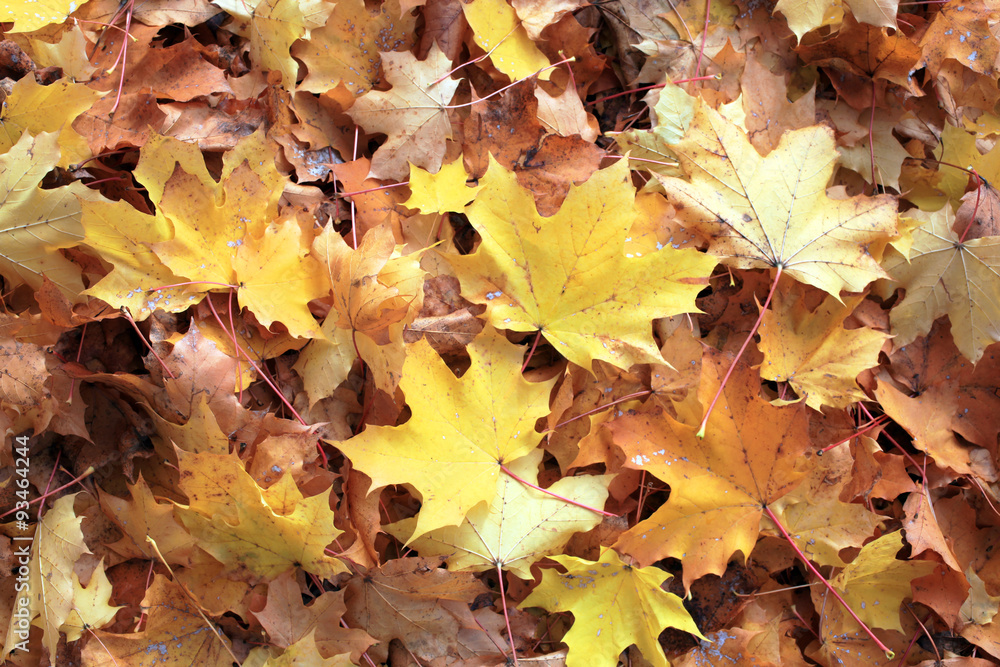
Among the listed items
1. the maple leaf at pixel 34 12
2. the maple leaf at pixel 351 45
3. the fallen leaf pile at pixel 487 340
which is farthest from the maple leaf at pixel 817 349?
the maple leaf at pixel 34 12

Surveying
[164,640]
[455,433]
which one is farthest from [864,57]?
[164,640]

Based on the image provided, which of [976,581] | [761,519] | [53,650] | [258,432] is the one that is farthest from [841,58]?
[53,650]

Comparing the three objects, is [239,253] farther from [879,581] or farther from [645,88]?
[879,581]

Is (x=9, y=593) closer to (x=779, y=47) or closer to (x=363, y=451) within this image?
(x=363, y=451)

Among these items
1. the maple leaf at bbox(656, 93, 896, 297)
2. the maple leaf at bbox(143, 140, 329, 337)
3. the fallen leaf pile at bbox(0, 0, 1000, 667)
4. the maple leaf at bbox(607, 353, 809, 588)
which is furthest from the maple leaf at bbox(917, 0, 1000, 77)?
the maple leaf at bbox(143, 140, 329, 337)

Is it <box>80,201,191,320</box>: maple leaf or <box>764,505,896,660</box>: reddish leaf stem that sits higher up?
<box>80,201,191,320</box>: maple leaf

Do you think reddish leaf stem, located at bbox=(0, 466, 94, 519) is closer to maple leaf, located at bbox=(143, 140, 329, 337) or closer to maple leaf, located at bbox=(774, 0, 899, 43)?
maple leaf, located at bbox=(143, 140, 329, 337)
